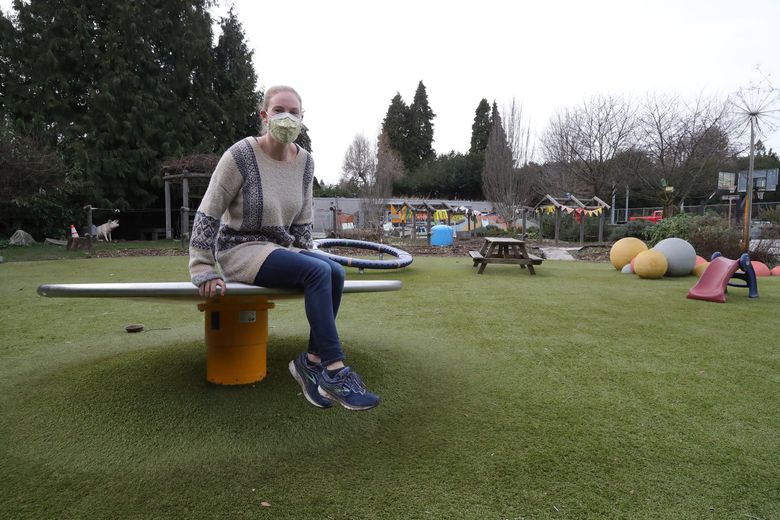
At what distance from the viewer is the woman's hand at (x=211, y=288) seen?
2074 millimetres

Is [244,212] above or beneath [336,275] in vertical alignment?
above

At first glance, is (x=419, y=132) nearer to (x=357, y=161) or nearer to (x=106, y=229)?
(x=357, y=161)

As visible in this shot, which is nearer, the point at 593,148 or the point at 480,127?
the point at 593,148

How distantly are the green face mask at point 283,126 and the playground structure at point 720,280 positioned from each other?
5814 mm

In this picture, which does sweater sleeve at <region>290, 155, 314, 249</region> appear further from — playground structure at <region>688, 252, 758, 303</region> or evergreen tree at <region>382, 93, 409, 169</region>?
evergreen tree at <region>382, 93, 409, 169</region>

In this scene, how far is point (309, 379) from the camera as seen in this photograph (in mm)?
2363

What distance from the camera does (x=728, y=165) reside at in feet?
92.3

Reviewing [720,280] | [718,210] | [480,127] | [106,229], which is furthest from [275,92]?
[480,127]

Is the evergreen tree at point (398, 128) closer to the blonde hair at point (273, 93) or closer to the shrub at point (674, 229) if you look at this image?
the shrub at point (674, 229)

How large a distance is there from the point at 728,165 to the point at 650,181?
14.4 ft

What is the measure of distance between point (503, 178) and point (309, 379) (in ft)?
86.8

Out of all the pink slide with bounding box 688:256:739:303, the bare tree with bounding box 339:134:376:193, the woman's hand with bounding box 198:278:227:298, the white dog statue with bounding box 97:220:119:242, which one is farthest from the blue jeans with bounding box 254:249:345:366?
the bare tree with bounding box 339:134:376:193

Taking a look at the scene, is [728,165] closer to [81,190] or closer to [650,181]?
[650,181]

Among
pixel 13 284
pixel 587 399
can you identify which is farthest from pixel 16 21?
pixel 587 399
